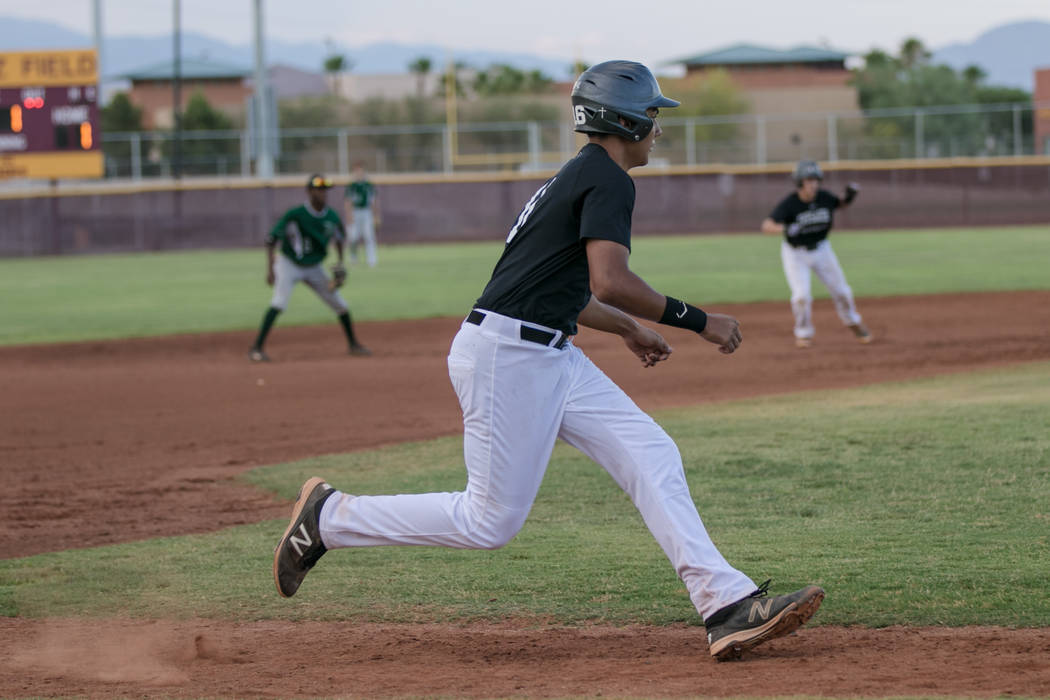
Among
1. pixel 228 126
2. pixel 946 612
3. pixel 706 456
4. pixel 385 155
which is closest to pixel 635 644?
pixel 946 612

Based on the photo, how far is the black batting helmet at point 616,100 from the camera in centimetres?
429

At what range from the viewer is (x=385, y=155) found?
44.2m

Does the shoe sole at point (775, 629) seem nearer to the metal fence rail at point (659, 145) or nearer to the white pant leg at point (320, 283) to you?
the white pant leg at point (320, 283)

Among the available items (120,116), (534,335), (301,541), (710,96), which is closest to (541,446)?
(534,335)

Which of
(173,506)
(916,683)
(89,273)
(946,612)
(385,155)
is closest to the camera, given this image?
(916,683)

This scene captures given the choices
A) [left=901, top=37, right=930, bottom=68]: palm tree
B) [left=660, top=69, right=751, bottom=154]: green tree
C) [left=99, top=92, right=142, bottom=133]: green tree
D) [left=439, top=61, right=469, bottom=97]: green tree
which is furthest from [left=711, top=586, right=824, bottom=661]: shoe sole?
[left=901, top=37, right=930, bottom=68]: palm tree

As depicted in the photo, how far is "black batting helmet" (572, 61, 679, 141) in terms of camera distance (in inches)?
169

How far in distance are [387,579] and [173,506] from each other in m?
2.34

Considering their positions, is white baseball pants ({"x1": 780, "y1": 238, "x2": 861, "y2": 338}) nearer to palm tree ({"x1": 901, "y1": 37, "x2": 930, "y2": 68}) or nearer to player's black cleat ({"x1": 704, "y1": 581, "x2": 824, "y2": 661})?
player's black cleat ({"x1": 704, "y1": 581, "x2": 824, "y2": 661})

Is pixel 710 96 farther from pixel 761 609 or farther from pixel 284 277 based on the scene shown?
pixel 761 609

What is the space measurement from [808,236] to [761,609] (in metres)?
9.79

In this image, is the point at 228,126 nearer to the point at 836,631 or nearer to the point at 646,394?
the point at 646,394

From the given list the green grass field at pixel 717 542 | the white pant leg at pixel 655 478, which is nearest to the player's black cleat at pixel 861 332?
the green grass field at pixel 717 542

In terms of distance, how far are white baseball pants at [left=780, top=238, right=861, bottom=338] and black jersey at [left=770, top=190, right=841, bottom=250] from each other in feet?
0.43
